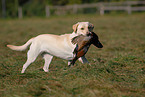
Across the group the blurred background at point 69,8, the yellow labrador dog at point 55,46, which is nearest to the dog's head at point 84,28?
the yellow labrador dog at point 55,46

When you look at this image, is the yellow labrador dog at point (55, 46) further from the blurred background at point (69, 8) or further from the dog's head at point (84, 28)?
the blurred background at point (69, 8)

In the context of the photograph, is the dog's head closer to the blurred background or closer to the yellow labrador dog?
the yellow labrador dog

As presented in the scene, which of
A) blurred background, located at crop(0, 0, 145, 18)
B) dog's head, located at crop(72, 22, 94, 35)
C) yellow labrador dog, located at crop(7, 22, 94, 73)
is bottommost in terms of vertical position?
blurred background, located at crop(0, 0, 145, 18)

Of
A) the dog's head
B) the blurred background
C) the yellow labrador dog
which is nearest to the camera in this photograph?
the dog's head

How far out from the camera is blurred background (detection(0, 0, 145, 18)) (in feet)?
116

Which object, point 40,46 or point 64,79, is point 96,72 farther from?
point 40,46

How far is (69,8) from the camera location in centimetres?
3972

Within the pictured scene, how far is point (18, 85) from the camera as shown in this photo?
15.9 ft

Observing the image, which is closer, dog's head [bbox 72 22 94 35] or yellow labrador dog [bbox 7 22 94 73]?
dog's head [bbox 72 22 94 35]

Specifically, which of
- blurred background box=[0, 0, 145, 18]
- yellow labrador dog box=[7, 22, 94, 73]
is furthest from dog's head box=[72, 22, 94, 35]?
blurred background box=[0, 0, 145, 18]

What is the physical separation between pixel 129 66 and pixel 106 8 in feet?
99.8

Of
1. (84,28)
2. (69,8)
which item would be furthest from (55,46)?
(69,8)

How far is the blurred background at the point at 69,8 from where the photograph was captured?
3525 cm

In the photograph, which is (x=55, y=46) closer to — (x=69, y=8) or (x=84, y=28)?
(x=84, y=28)
